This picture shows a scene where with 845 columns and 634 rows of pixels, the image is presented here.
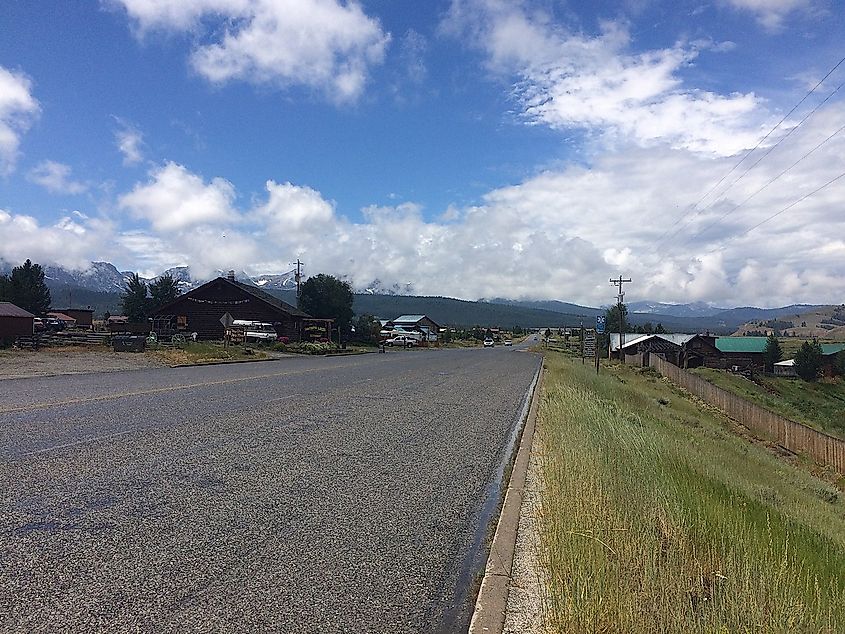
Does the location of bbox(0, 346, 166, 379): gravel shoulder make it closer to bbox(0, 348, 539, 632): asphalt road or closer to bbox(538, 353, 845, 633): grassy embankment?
bbox(0, 348, 539, 632): asphalt road

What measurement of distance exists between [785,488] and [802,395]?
194 feet

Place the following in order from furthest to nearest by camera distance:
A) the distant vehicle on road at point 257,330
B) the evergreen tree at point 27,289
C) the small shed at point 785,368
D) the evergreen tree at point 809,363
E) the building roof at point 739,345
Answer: the building roof at point 739,345 < the small shed at point 785,368 < the evergreen tree at point 809,363 < the evergreen tree at point 27,289 < the distant vehicle on road at point 257,330

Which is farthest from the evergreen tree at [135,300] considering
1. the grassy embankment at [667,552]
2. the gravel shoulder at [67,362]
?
the grassy embankment at [667,552]

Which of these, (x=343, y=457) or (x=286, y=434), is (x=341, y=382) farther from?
(x=343, y=457)

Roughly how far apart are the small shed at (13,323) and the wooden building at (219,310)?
2108cm

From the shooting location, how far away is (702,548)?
18.0ft

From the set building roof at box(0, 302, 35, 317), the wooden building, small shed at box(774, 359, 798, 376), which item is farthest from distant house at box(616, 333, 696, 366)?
building roof at box(0, 302, 35, 317)

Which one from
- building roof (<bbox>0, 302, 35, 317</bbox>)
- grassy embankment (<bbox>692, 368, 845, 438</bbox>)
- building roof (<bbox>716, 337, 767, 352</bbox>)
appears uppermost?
building roof (<bbox>0, 302, 35, 317</bbox>)

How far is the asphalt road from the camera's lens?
420 cm

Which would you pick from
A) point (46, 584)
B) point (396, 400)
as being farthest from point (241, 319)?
point (46, 584)

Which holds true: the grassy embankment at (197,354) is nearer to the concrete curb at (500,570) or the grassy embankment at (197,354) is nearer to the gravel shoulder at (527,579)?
the concrete curb at (500,570)

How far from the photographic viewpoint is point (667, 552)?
208 inches

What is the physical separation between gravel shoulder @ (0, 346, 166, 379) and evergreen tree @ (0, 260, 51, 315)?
3758 cm

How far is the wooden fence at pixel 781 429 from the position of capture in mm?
21297
